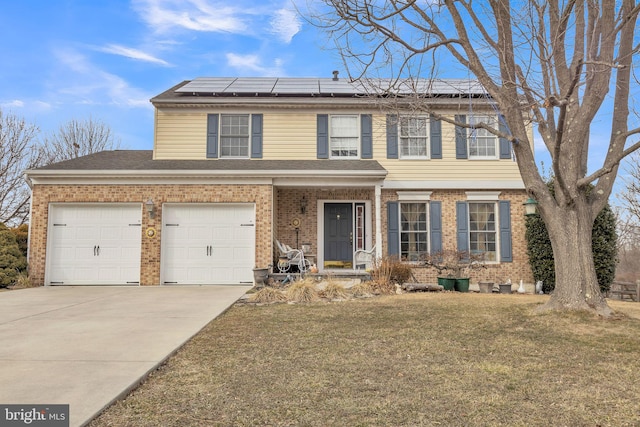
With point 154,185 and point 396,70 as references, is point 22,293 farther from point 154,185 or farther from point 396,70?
point 396,70

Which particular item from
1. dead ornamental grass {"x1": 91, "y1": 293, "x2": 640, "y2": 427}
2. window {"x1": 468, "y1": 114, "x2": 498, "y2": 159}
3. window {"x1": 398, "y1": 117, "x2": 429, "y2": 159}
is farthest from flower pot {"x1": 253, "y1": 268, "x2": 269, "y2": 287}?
window {"x1": 468, "y1": 114, "x2": 498, "y2": 159}

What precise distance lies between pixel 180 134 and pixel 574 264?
425 inches

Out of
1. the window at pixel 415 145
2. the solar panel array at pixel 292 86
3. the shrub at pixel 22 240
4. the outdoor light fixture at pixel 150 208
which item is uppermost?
the solar panel array at pixel 292 86

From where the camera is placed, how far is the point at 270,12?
34.8ft

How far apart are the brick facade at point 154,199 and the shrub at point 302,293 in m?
2.61

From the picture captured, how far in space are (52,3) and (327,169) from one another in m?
9.49

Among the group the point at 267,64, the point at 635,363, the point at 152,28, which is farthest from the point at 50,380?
the point at 267,64

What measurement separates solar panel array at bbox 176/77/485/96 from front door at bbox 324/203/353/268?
143 inches

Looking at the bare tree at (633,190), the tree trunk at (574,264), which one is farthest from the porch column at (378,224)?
the bare tree at (633,190)

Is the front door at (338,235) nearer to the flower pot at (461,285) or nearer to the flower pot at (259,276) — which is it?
the flower pot at (259,276)

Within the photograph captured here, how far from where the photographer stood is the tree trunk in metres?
6.09

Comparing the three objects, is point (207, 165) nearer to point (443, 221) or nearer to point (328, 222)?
point (328, 222)

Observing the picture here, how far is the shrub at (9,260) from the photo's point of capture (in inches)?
399

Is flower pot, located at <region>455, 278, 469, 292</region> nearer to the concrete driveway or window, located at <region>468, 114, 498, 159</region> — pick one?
window, located at <region>468, 114, 498, 159</region>
